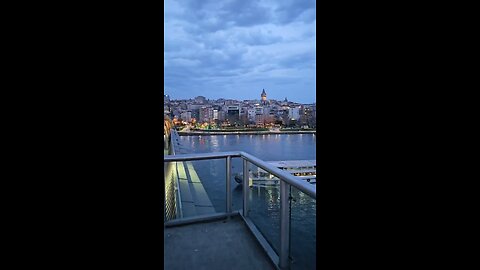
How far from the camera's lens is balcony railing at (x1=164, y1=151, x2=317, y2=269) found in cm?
194

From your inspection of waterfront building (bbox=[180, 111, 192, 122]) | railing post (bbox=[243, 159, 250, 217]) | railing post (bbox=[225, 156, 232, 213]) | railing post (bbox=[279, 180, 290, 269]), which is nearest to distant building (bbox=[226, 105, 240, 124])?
waterfront building (bbox=[180, 111, 192, 122])

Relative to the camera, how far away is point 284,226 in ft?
7.09

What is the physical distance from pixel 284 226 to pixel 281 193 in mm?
246

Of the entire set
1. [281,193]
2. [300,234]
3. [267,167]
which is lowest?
[300,234]

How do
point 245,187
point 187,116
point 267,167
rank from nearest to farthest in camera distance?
point 267,167 < point 245,187 < point 187,116

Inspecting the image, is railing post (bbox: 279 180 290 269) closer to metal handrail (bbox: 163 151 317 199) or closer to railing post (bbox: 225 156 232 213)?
metal handrail (bbox: 163 151 317 199)

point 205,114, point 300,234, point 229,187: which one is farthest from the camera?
point 205,114

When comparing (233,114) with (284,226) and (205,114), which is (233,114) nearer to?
(205,114)

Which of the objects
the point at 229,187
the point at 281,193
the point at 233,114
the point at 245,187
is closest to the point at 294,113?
the point at 233,114

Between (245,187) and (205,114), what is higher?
(205,114)
